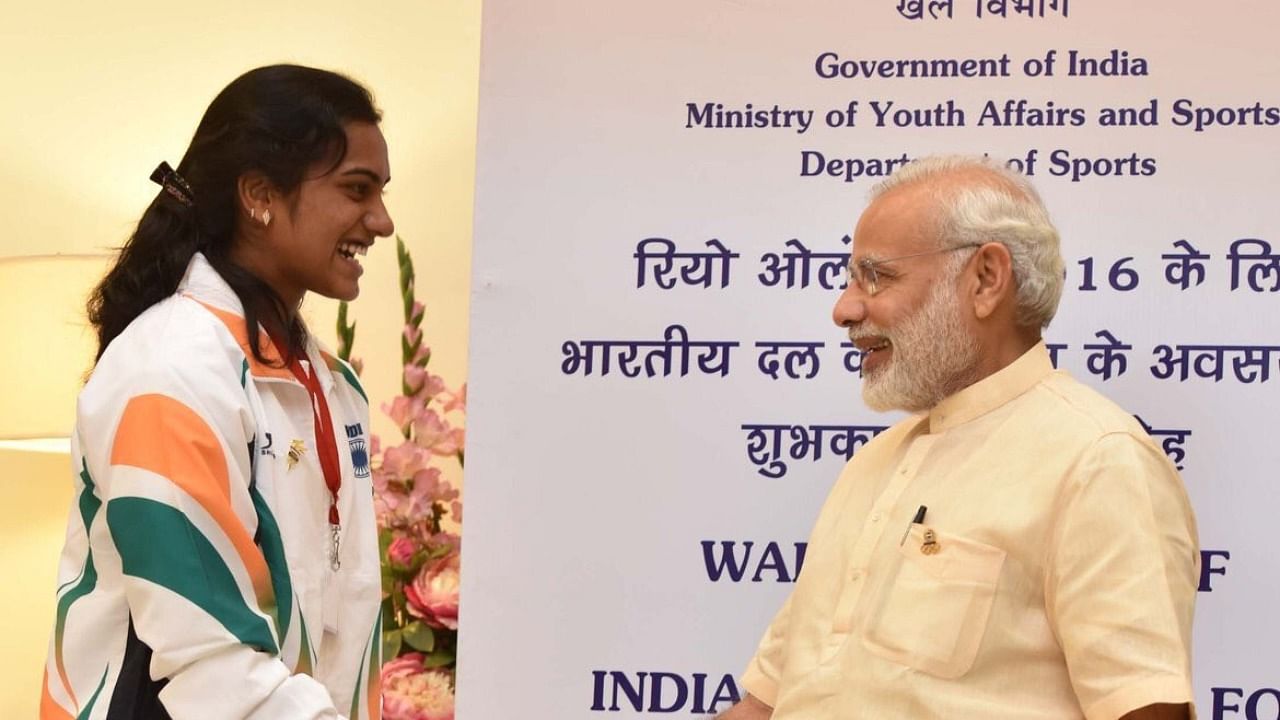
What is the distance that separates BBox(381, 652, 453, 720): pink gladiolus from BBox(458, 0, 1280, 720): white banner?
0.46 meters

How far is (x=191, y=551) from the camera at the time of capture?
7.06 feet

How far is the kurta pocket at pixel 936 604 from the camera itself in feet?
7.19

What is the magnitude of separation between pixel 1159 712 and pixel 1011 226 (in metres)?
0.74

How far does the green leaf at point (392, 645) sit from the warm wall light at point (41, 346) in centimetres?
95

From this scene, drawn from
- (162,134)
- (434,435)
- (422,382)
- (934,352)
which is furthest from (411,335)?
(934,352)

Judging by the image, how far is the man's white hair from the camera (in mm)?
2406

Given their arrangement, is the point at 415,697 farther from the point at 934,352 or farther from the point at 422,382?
the point at 934,352

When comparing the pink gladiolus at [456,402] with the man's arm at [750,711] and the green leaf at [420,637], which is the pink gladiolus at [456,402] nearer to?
the green leaf at [420,637]

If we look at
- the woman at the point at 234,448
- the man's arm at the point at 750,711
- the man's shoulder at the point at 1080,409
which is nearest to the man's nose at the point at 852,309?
the man's shoulder at the point at 1080,409

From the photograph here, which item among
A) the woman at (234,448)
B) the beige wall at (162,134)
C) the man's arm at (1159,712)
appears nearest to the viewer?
the man's arm at (1159,712)

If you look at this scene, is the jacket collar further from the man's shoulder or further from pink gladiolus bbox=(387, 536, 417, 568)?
pink gladiolus bbox=(387, 536, 417, 568)

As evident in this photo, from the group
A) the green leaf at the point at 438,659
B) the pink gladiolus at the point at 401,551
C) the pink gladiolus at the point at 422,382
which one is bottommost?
the green leaf at the point at 438,659

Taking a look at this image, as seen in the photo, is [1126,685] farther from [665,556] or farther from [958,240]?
[665,556]

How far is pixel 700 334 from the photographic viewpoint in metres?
3.21
